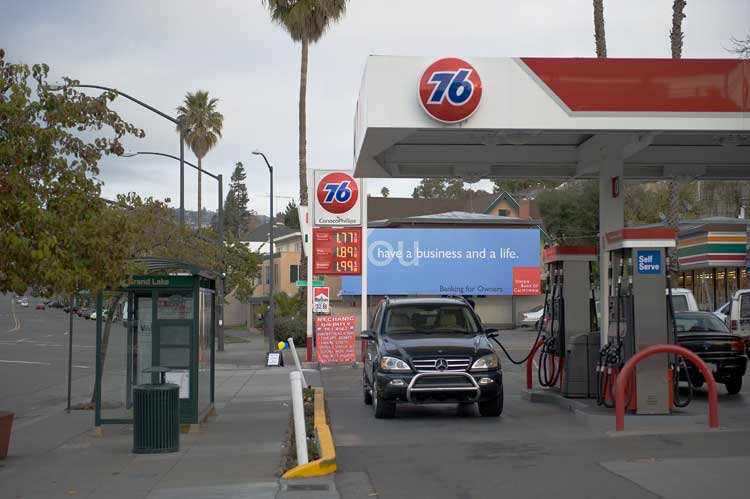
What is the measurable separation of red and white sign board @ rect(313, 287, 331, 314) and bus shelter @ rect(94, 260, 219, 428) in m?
16.7

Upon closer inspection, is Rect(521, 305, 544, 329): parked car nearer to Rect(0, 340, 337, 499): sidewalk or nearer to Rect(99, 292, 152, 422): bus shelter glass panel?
Rect(0, 340, 337, 499): sidewalk

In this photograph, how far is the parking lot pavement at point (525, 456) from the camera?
9.24 meters

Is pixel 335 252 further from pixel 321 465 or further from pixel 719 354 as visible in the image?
pixel 321 465

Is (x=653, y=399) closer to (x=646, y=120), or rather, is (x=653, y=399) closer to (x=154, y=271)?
(x=646, y=120)

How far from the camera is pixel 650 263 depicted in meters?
13.2

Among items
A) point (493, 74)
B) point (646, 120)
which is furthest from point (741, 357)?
point (493, 74)

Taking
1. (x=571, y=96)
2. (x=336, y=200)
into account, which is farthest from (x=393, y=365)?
(x=336, y=200)

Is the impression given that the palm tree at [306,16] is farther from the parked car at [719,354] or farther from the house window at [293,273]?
the house window at [293,273]

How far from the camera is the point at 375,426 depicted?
14.5 metres

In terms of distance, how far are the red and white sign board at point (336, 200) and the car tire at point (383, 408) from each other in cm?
1542

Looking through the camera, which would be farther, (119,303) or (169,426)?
(119,303)

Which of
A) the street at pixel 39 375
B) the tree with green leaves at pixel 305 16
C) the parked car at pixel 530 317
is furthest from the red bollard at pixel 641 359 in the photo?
the parked car at pixel 530 317

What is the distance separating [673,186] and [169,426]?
905 inches

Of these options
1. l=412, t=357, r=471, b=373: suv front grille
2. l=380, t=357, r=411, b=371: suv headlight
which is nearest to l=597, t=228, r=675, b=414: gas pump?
l=412, t=357, r=471, b=373: suv front grille
